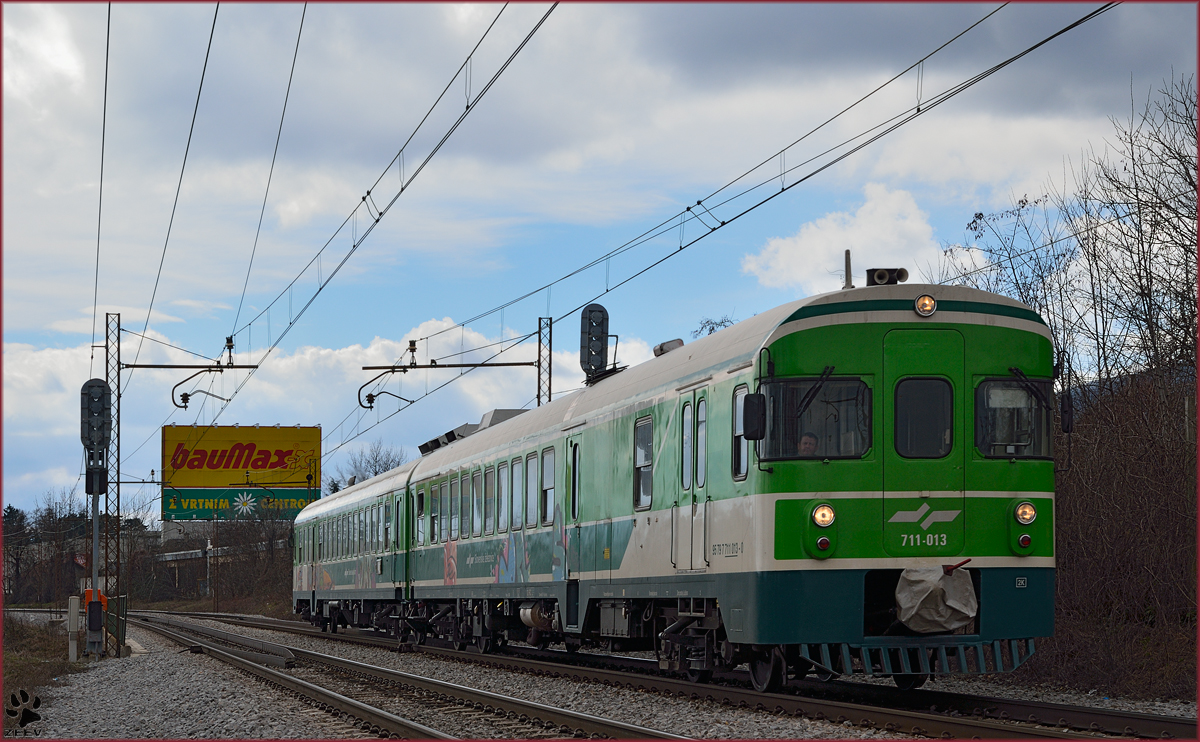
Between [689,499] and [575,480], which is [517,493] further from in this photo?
[689,499]

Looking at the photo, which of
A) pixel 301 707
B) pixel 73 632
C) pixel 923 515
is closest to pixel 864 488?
pixel 923 515

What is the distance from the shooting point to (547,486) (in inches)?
682

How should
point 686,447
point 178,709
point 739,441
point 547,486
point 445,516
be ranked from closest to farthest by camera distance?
point 739,441, point 686,447, point 178,709, point 547,486, point 445,516

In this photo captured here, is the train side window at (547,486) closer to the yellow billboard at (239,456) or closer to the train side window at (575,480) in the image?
the train side window at (575,480)

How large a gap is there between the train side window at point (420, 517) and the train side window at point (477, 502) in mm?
3578

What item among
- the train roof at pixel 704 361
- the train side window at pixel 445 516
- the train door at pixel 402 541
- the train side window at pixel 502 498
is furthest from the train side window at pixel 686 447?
the train door at pixel 402 541

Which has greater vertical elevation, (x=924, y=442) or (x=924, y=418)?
(x=924, y=418)

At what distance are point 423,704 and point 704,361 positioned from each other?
437 cm

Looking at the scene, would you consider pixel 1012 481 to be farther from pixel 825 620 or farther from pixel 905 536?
pixel 825 620

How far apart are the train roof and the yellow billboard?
1676 inches

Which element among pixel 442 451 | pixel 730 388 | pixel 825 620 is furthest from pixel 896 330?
pixel 442 451

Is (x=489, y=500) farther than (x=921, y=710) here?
Yes

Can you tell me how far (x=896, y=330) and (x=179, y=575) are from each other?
97.7 m

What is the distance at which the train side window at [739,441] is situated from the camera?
37.8 ft
